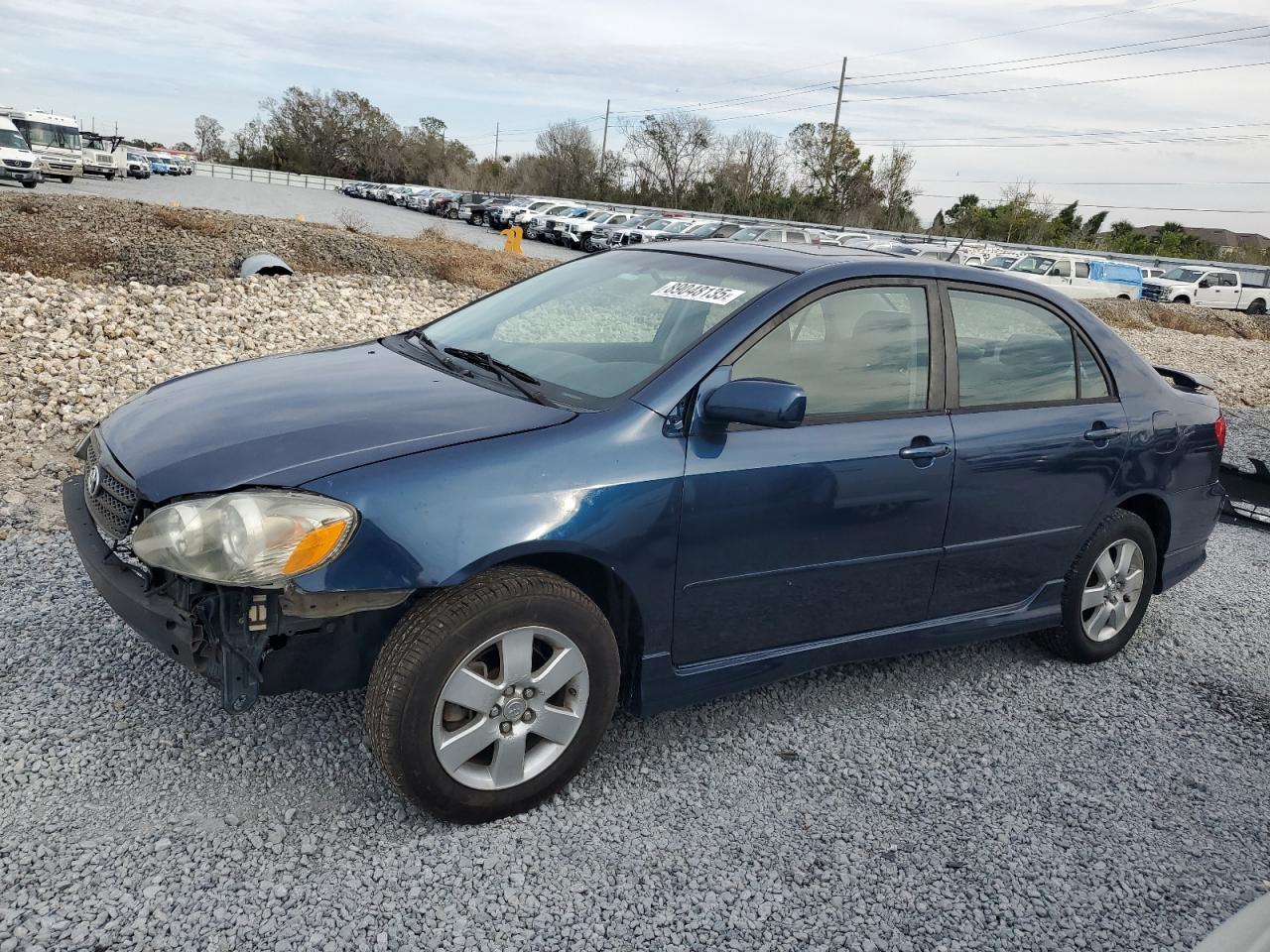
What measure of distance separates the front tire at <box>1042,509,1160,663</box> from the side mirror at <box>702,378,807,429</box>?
6.56 ft

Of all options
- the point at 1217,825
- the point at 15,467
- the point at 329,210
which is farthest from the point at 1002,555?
the point at 329,210

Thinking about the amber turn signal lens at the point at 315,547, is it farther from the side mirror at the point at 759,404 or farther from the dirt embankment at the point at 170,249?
the dirt embankment at the point at 170,249

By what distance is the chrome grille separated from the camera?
116 inches

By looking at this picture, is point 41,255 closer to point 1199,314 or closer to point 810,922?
point 810,922

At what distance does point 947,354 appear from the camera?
3.78 m

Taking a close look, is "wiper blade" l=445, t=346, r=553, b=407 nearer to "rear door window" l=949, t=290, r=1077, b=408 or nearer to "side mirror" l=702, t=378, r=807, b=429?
"side mirror" l=702, t=378, r=807, b=429

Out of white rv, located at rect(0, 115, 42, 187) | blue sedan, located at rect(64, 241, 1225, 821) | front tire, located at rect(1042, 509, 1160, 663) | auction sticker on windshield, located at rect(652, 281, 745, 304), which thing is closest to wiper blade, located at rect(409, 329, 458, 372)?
blue sedan, located at rect(64, 241, 1225, 821)

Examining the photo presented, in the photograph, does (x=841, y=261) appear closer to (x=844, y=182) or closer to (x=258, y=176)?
(x=844, y=182)

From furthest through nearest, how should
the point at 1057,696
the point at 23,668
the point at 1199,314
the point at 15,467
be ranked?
the point at 1199,314
the point at 15,467
the point at 1057,696
the point at 23,668

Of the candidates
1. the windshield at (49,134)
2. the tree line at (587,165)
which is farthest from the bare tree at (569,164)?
the windshield at (49,134)

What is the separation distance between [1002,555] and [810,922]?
1.81 metres

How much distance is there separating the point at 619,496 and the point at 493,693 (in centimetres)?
67

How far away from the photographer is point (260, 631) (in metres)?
2.66

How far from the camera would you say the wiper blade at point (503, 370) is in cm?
327
